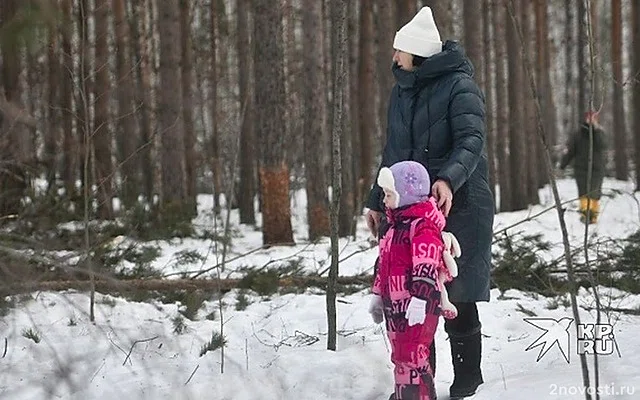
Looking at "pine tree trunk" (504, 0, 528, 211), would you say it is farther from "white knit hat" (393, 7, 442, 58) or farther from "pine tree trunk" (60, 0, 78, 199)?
"white knit hat" (393, 7, 442, 58)

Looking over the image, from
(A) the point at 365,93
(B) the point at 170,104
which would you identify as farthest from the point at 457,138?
(A) the point at 365,93

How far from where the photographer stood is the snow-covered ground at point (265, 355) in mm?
3996

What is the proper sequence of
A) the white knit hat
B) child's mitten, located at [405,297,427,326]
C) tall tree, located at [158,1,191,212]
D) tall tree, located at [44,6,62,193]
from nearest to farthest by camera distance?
Answer: 1. child's mitten, located at [405,297,427,326]
2. the white knit hat
3. tall tree, located at [44,6,62,193]
4. tall tree, located at [158,1,191,212]

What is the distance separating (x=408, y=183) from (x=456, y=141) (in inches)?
13.8

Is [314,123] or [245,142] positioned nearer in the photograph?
[314,123]

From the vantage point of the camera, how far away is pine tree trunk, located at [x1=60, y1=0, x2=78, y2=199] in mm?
3334

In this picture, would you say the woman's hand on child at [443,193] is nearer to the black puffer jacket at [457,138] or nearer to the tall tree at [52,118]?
the black puffer jacket at [457,138]

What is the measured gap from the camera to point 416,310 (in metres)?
3.48

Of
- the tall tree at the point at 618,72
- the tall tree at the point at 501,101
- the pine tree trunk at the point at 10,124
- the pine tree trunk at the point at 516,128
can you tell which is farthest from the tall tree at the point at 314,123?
the tall tree at the point at 618,72

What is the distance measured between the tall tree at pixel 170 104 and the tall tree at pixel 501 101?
633 centimetres

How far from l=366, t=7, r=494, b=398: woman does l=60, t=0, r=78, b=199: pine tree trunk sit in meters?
1.50

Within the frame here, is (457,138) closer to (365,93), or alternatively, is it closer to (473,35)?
(473,35)

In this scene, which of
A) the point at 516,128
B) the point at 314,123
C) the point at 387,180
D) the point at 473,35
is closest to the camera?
the point at 387,180

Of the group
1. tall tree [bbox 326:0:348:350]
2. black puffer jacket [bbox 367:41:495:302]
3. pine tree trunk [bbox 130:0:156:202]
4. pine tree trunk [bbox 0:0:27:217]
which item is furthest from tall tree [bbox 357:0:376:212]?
black puffer jacket [bbox 367:41:495:302]
